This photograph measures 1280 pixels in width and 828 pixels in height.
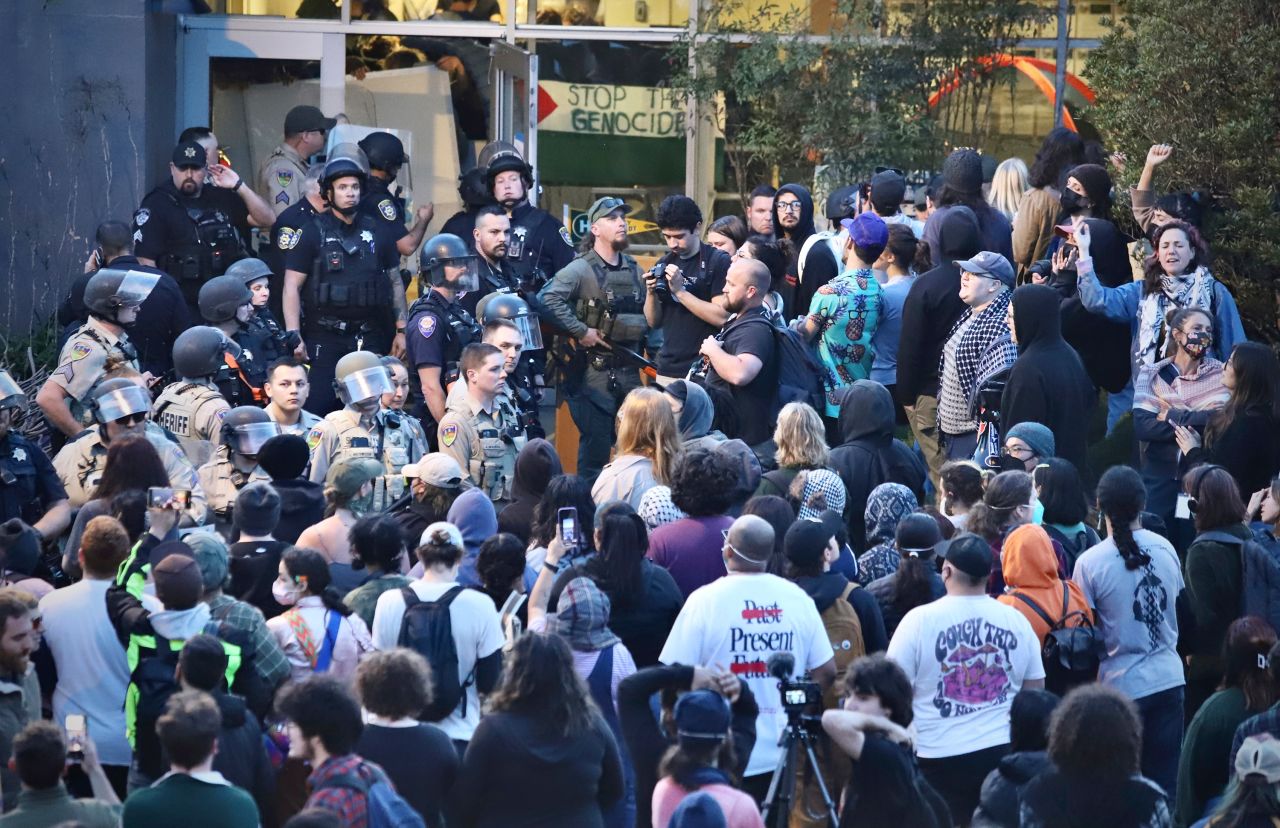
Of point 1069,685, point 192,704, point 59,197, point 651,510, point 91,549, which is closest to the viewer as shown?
point 192,704

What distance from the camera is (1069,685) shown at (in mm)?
6348

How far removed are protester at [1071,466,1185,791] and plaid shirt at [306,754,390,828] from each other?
2924 millimetres

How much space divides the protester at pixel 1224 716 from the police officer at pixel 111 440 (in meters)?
3.84

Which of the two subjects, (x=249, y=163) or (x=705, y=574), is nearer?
(x=705, y=574)

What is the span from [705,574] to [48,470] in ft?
9.76

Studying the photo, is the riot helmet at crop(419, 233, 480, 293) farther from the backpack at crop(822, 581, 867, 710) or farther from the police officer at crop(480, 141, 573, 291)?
the backpack at crop(822, 581, 867, 710)

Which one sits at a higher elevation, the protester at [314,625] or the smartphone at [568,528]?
the smartphone at [568,528]

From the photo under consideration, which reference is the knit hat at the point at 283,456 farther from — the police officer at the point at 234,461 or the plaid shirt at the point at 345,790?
the plaid shirt at the point at 345,790

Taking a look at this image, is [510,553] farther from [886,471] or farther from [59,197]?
[59,197]

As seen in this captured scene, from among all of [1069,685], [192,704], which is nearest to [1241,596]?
[1069,685]

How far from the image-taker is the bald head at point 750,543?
18.6 ft

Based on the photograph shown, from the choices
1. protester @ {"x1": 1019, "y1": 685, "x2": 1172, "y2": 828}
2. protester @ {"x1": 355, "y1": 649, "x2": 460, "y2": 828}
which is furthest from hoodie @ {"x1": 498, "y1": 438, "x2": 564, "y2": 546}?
protester @ {"x1": 1019, "y1": 685, "x2": 1172, "y2": 828}

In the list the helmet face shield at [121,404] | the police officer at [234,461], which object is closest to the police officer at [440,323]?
the police officer at [234,461]

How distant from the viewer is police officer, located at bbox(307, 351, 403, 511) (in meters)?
7.96
